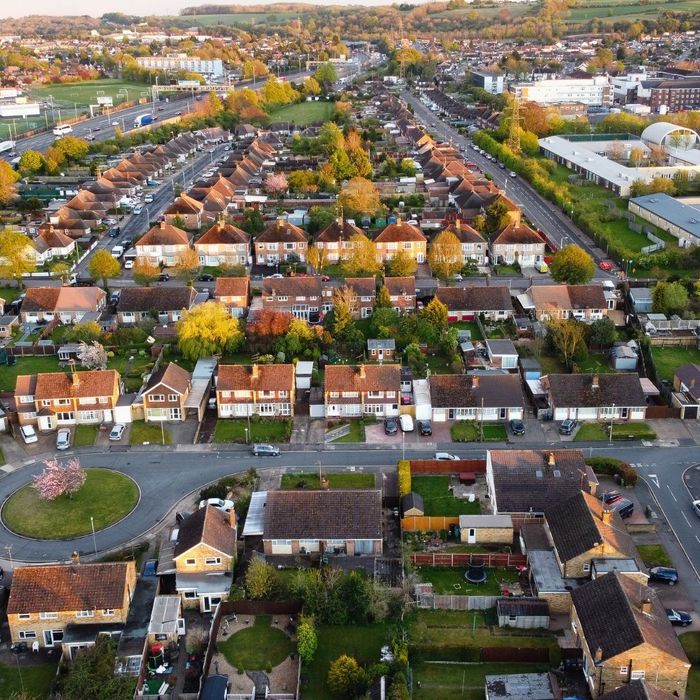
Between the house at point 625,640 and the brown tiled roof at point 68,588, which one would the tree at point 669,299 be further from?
the brown tiled roof at point 68,588

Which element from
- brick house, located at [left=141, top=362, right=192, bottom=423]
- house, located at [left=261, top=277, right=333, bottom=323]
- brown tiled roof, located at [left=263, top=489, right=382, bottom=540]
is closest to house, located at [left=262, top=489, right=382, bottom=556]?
brown tiled roof, located at [left=263, top=489, right=382, bottom=540]

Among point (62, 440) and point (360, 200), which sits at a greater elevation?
point (360, 200)

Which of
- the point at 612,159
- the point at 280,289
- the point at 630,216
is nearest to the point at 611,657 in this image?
the point at 280,289

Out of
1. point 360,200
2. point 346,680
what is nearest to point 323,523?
point 346,680

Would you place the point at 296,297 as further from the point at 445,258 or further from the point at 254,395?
the point at 254,395

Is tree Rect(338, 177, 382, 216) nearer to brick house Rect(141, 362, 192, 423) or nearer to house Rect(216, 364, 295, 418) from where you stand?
house Rect(216, 364, 295, 418)

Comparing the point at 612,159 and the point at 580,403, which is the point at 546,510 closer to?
the point at 580,403
